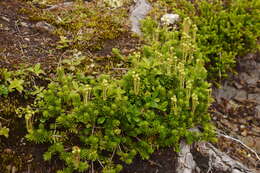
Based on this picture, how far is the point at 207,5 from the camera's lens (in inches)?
220

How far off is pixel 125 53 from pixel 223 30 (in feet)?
6.06

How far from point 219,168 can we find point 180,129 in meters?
0.92

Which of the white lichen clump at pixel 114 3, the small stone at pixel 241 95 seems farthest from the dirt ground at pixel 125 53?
the white lichen clump at pixel 114 3

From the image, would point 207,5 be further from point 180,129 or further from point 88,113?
point 88,113

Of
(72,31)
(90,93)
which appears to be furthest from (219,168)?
(72,31)

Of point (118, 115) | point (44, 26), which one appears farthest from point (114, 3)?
point (118, 115)

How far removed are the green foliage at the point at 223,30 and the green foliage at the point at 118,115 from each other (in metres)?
1.45

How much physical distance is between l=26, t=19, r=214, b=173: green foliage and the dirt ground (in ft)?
0.53

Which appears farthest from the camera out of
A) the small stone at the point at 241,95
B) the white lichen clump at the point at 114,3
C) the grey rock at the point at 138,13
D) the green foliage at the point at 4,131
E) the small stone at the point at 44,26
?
the small stone at the point at 241,95

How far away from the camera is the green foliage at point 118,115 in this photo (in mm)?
3188

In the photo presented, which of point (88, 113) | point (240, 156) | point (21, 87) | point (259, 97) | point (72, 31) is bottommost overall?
point (240, 156)

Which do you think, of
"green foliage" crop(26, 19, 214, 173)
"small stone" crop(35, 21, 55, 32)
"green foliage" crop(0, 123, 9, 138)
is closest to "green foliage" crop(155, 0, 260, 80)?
"green foliage" crop(26, 19, 214, 173)

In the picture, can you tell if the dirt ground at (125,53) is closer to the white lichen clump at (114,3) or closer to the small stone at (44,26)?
the small stone at (44,26)

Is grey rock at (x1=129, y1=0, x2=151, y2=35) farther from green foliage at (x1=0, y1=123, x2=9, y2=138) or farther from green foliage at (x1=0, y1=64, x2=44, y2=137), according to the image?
green foliage at (x1=0, y1=123, x2=9, y2=138)
